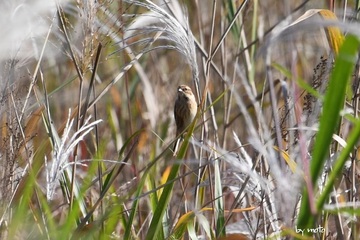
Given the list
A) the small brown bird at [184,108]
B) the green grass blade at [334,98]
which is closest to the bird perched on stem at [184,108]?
the small brown bird at [184,108]

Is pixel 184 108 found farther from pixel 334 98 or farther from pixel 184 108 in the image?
pixel 334 98

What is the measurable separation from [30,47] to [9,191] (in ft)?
1.89

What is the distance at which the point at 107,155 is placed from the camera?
3.26 meters

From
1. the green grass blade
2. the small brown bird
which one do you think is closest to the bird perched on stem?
the small brown bird

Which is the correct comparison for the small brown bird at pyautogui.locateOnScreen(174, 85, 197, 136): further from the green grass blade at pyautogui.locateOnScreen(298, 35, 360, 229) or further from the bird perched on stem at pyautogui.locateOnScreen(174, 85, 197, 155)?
the green grass blade at pyautogui.locateOnScreen(298, 35, 360, 229)

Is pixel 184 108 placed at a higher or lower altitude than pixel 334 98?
lower

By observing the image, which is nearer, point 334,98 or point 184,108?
point 334,98

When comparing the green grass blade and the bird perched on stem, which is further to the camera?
the bird perched on stem

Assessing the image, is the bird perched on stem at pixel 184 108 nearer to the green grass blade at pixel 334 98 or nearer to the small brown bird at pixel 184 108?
the small brown bird at pixel 184 108

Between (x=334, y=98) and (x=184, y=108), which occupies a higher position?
(x=334, y=98)

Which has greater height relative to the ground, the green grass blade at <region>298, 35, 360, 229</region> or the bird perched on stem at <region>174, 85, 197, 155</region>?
the green grass blade at <region>298, 35, 360, 229</region>

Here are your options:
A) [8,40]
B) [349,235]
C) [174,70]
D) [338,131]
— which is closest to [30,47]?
[8,40]

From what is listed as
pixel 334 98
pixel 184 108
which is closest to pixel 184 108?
pixel 184 108

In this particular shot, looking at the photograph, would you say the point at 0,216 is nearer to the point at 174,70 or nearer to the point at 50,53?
the point at 50,53
